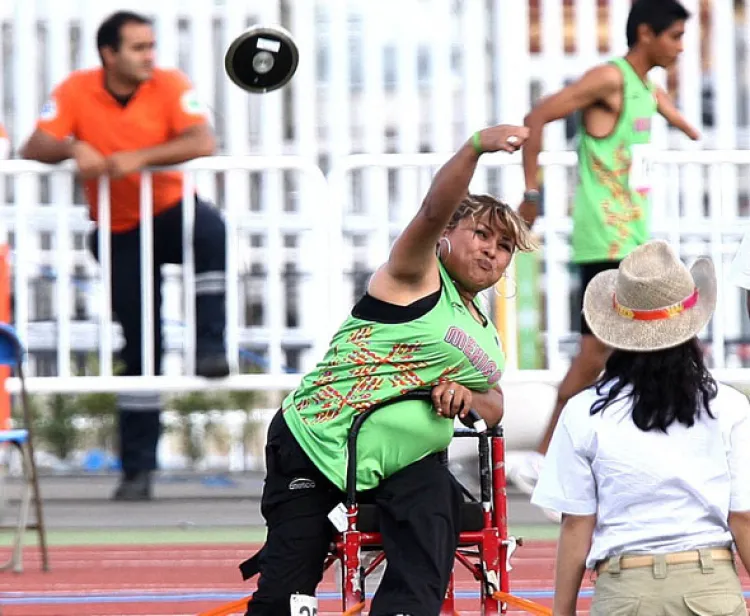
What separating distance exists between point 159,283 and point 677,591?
565cm

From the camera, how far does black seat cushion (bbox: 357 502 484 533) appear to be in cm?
485

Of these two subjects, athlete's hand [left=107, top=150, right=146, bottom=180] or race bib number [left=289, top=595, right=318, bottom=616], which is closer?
race bib number [left=289, top=595, right=318, bottom=616]

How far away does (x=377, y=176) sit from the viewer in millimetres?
9656

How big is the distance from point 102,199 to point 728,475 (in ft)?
18.2

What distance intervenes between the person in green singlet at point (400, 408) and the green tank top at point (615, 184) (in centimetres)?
318

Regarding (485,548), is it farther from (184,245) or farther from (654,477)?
(184,245)

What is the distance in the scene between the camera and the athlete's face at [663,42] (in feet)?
27.0

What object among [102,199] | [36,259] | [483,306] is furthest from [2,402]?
[483,306]

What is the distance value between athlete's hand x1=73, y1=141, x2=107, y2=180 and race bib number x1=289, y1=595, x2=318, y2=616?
14.8 ft

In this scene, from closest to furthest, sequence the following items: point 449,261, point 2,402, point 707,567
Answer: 1. point 707,567
2. point 449,261
3. point 2,402

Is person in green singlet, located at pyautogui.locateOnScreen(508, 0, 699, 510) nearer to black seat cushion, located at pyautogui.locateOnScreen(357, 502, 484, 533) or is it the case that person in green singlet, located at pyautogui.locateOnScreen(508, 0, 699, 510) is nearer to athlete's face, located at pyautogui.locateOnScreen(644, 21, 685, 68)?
athlete's face, located at pyautogui.locateOnScreen(644, 21, 685, 68)

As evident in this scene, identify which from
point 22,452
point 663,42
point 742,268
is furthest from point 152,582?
point 663,42

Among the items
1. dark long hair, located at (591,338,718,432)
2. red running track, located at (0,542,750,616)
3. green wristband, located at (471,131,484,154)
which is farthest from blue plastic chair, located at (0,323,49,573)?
dark long hair, located at (591,338,718,432)

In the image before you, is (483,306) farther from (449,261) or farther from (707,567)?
(707,567)
